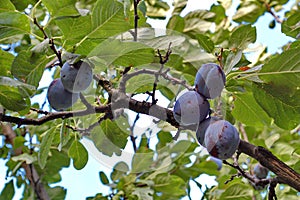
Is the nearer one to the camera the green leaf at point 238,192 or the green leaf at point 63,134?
the green leaf at point 63,134

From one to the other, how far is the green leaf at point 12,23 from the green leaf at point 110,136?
0.31m

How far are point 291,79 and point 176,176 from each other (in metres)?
0.86

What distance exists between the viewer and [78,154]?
1.31 meters

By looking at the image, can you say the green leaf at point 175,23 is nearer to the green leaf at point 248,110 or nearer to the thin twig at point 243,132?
the green leaf at point 248,110

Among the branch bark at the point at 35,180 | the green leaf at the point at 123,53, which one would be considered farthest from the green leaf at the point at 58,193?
the green leaf at the point at 123,53

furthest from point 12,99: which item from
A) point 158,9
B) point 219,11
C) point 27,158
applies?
point 219,11

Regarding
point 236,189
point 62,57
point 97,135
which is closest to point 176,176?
point 236,189

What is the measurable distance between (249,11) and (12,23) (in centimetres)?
132

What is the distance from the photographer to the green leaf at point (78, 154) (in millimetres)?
1302

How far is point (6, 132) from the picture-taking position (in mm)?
1941

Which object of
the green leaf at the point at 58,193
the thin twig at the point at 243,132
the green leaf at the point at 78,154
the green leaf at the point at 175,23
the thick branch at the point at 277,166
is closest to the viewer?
the thick branch at the point at 277,166

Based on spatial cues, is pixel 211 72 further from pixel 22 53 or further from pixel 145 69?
pixel 22 53

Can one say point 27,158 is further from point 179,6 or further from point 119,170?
→ point 179,6

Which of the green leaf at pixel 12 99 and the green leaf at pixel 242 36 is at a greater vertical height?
the green leaf at pixel 242 36
